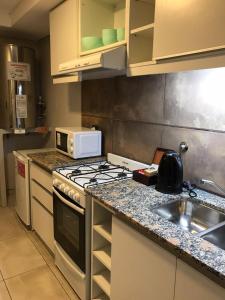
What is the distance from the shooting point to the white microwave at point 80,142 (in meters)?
2.27

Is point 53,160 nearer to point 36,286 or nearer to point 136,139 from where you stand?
point 136,139

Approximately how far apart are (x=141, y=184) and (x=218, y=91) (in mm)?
746

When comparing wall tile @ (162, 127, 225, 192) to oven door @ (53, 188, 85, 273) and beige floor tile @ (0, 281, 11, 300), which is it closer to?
oven door @ (53, 188, 85, 273)

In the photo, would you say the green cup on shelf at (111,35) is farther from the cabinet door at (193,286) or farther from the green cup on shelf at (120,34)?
the cabinet door at (193,286)

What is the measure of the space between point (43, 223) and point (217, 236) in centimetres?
165

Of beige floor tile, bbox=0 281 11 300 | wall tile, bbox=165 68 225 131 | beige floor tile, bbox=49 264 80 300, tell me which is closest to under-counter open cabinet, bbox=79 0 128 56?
wall tile, bbox=165 68 225 131

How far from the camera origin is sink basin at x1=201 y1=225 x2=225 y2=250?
3.94 feet

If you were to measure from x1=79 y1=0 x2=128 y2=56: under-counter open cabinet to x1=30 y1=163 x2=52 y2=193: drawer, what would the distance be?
1.05 meters

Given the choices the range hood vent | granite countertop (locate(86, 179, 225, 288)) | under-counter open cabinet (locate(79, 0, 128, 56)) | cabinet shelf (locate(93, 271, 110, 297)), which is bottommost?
cabinet shelf (locate(93, 271, 110, 297))

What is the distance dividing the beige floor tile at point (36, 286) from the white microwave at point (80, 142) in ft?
3.38

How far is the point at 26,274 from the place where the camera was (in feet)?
6.87

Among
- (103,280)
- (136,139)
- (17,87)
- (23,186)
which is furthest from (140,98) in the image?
(17,87)

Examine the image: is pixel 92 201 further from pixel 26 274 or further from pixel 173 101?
pixel 26 274

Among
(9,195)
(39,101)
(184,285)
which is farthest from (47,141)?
(184,285)
